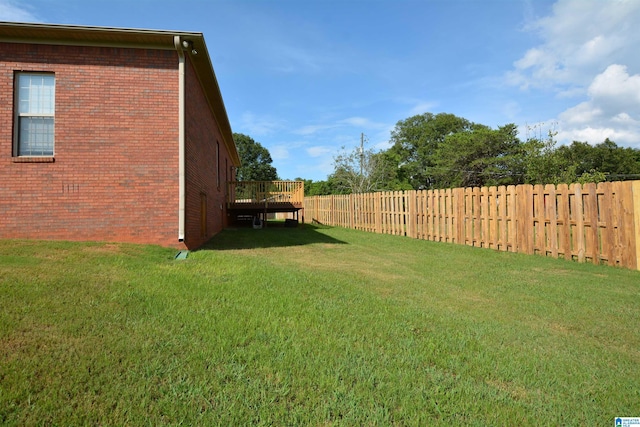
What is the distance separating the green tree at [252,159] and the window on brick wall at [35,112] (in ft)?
171

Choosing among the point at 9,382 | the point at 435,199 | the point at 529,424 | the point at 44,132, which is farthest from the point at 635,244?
the point at 44,132

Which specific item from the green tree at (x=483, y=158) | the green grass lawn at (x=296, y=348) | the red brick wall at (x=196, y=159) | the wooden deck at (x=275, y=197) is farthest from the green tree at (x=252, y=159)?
the green grass lawn at (x=296, y=348)

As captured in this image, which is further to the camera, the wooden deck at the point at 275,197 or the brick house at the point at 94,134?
the wooden deck at the point at 275,197

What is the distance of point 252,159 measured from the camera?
6128cm

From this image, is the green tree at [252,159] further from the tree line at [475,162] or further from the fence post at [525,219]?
the fence post at [525,219]

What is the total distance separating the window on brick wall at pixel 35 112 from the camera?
6723mm

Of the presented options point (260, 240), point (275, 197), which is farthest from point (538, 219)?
point (275, 197)

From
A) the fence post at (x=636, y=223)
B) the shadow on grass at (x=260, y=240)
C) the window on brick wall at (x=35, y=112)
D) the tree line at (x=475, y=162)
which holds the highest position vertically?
the tree line at (x=475, y=162)

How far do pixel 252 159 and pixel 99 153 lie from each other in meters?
55.6

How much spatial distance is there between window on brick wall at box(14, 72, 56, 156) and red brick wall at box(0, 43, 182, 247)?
0.15m

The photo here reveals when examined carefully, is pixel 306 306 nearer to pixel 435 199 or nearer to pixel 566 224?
pixel 566 224

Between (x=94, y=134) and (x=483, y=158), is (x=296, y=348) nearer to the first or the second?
(x=94, y=134)

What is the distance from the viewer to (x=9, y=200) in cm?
653

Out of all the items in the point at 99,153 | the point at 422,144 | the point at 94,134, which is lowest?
the point at 99,153
